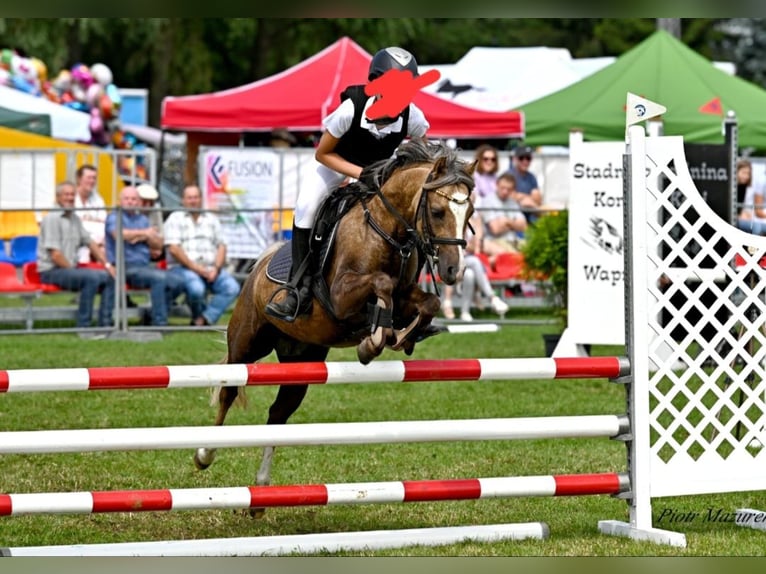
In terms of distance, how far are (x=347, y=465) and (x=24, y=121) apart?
1372 cm

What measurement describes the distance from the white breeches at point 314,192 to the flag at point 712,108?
11176mm

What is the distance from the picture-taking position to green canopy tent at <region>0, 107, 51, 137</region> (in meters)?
20.0

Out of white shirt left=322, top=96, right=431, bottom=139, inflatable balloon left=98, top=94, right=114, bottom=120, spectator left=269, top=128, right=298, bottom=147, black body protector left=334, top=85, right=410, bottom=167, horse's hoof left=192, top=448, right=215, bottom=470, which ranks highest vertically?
inflatable balloon left=98, top=94, right=114, bottom=120

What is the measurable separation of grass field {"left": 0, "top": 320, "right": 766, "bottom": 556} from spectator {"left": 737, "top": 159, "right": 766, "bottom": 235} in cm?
184

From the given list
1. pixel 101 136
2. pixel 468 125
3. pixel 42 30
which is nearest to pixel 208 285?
pixel 468 125

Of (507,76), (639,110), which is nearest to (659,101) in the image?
(507,76)

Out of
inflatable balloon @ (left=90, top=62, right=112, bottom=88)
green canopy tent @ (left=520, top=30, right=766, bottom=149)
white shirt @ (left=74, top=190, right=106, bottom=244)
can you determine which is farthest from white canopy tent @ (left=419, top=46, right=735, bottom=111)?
white shirt @ (left=74, top=190, right=106, bottom=244)

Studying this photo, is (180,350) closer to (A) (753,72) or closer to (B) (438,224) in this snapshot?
(B) (438,224)

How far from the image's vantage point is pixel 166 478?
24.7 ft

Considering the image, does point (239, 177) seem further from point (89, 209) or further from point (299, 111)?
point (89, 209)

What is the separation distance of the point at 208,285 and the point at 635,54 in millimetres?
6948

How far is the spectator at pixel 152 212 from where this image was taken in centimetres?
1435

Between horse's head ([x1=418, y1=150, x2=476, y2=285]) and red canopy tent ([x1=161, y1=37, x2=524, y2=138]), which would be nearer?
horse's head ([x1=418, y1=150, x2=476, y2=285])

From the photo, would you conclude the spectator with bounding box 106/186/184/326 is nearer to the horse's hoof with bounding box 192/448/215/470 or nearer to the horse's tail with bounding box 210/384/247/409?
the horse's tail with bounding box 210/384/247/409
